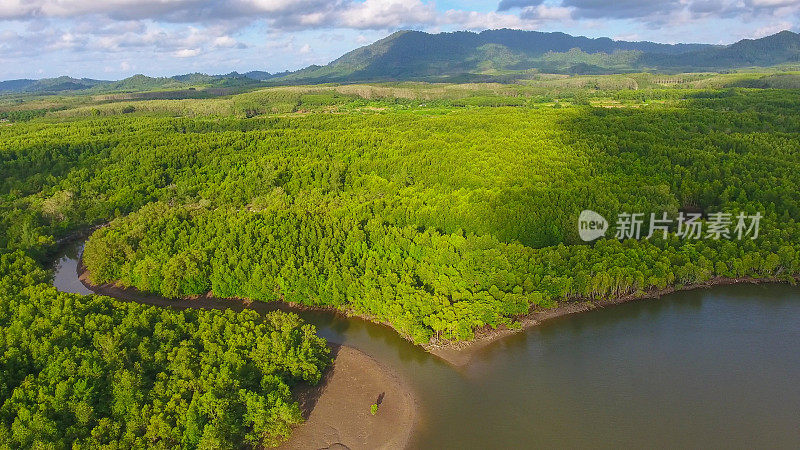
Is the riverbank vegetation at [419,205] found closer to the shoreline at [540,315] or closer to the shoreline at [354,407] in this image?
the shoreline at [540,315]

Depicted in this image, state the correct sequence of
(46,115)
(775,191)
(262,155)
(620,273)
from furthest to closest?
(46,115) < (262,155) < (775,191) < (620,273)

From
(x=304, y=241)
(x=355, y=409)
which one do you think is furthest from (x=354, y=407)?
(x=304, y=241)

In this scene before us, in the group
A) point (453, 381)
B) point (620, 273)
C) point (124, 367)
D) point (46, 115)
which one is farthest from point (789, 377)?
point (46, 115)

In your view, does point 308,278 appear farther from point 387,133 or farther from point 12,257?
point 387,133

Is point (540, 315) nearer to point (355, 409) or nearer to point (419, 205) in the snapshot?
point (355, 409)

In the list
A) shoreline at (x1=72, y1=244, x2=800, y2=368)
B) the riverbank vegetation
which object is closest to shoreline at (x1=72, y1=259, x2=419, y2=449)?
shoreline at (x1=72, y1=244, x2=800, y2=368)

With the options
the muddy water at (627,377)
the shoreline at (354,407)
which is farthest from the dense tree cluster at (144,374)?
the muddy water at (627,377)
